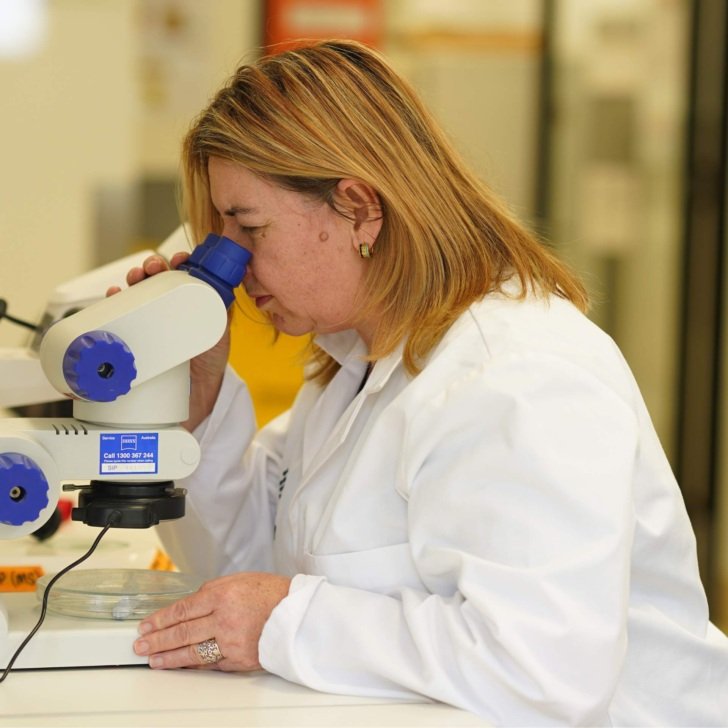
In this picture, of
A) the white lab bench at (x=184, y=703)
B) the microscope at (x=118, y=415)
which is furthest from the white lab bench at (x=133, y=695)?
the microscope at (x=118, y=415)

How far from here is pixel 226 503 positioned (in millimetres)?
1761

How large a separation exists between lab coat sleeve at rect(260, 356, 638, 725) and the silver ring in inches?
2.2

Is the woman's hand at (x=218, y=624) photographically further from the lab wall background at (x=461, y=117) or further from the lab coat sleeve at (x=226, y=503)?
the lab wall background at (x=461, y=117)

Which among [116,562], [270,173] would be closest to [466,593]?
[270,173]

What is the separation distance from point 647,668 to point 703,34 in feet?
9.62

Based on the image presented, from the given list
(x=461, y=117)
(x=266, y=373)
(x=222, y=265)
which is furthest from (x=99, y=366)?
(x=461, y=117)

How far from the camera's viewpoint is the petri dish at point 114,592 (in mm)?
1357

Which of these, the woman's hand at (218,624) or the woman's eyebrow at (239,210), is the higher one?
the woman's eyebrow at (239,210)

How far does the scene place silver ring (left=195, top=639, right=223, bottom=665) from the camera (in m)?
1.28

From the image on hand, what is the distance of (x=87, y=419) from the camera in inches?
51.9

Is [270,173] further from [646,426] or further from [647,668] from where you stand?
[647,668]

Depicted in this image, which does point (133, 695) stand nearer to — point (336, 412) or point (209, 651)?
point (209, 651)

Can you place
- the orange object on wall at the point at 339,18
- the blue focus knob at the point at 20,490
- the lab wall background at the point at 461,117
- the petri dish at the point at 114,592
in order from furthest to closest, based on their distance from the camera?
the orange object on wall at the point at 339,18
the lab wall background at the point at 461,117
the petri dish at the point at 114,592
the blue focus knob at the point at 20,490

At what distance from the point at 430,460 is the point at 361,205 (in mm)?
357
